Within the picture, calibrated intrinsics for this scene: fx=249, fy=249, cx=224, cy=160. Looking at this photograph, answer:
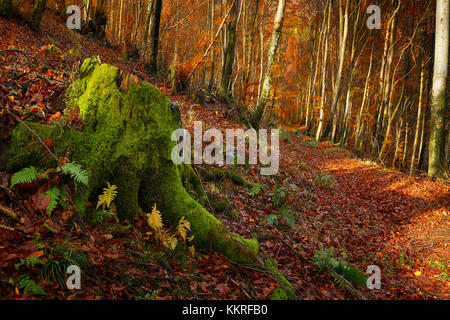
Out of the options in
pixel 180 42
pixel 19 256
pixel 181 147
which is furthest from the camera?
pixel 180 42

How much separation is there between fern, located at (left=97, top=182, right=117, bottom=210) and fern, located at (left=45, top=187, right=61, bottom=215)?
421 millimetres

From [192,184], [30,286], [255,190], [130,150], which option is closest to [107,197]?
[130,150]

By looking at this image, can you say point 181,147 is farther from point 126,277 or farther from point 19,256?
point 19,256

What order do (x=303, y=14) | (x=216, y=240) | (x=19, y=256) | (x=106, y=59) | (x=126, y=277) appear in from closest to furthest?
(x=19, y=256), (x=126, y=277), (x=216, y=240), (x=106, y=59), (x=303, y=14)

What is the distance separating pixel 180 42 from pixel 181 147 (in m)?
30.8

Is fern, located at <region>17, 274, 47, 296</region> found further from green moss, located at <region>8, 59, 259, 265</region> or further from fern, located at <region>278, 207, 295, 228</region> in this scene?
fern, located at <region>278, 207, 295, 228</region>

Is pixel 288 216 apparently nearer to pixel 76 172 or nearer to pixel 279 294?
pixel 279 294

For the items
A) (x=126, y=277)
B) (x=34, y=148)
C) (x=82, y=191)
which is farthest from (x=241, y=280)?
(x=34, y=148)

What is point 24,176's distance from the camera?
2.58m

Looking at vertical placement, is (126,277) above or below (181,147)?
below

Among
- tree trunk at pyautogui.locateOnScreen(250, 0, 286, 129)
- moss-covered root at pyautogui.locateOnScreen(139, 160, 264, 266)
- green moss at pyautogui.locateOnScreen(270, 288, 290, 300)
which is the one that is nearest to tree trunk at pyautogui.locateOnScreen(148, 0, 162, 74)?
tree trunk at pyautogui.locateOnScreen(250, 0, 286, 129)

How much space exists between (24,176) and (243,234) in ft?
11.4

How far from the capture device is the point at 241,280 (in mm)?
3422

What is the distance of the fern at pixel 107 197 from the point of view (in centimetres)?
301
